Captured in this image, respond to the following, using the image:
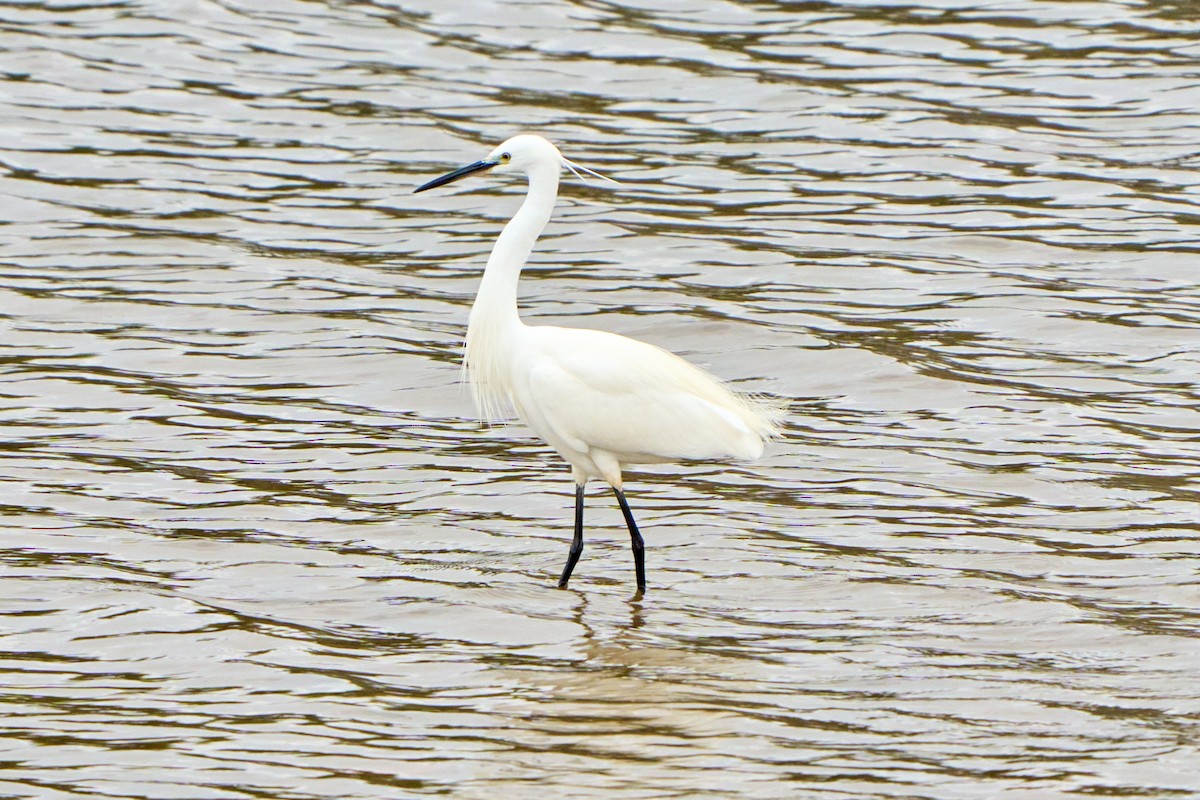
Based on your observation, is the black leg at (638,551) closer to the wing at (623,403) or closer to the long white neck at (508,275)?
the wing at (623,403)

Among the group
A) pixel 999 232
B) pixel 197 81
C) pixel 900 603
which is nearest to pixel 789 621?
pixel 900 603

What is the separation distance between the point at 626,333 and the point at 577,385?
3.79m

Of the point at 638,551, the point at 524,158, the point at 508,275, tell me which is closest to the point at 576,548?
the point at 638,551

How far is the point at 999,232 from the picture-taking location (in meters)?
12.7

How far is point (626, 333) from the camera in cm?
1120

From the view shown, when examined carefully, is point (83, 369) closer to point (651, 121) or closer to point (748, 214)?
point (748, 214)

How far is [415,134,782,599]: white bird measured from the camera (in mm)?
7469

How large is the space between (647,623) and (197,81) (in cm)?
1016

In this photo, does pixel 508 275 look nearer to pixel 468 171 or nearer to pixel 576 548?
pixel 468 171

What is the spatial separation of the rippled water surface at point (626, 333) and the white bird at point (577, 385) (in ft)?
1.58

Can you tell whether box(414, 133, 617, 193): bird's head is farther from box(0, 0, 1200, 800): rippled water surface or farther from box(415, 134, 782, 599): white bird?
box(0, 0, 1200, 800): rippled water surface

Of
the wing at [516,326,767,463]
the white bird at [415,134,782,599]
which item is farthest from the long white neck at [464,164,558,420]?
the wing at [516,326,767,463]

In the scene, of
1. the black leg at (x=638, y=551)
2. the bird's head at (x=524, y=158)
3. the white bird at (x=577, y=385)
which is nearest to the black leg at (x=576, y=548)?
the white bird at (x=577, y=385)

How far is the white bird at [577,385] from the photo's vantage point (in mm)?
7469
